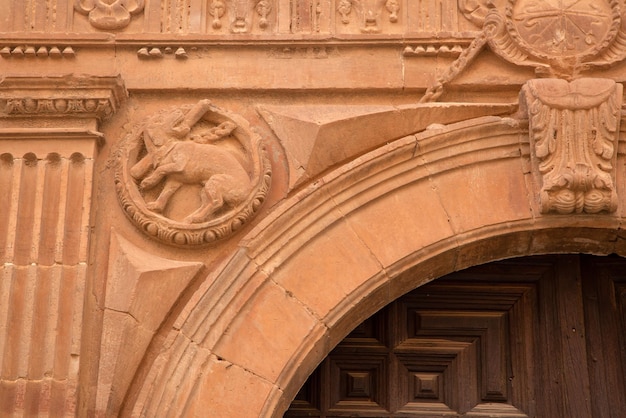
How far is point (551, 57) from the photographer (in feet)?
19.5

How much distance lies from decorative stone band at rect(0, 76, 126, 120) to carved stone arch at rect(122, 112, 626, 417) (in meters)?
0.94

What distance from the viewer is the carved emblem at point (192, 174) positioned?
570 centimetres

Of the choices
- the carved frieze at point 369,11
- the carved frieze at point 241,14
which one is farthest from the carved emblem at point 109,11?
the carved frieze at point 369,11

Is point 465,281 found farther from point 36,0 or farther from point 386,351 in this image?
point 36,0

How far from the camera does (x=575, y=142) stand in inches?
225

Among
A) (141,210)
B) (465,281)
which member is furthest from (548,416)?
(141,210)

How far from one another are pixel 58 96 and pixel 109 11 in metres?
0.54

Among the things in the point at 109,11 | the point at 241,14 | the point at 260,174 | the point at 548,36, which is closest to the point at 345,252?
the point at 260,174

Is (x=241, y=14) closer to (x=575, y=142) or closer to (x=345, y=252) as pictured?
(x=345, y=252)

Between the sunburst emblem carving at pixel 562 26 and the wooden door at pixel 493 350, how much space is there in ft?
3.25

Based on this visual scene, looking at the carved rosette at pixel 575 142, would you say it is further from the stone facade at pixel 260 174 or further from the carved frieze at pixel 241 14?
the carved frieze at pixel 241 14

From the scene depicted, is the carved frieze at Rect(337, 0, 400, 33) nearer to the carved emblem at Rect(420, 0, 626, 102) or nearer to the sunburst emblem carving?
the carved emblem at Rect(420, 0, 626, 102)

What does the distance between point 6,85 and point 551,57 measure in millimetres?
2486

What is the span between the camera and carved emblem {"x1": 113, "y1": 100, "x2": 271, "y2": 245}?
5695 mm
